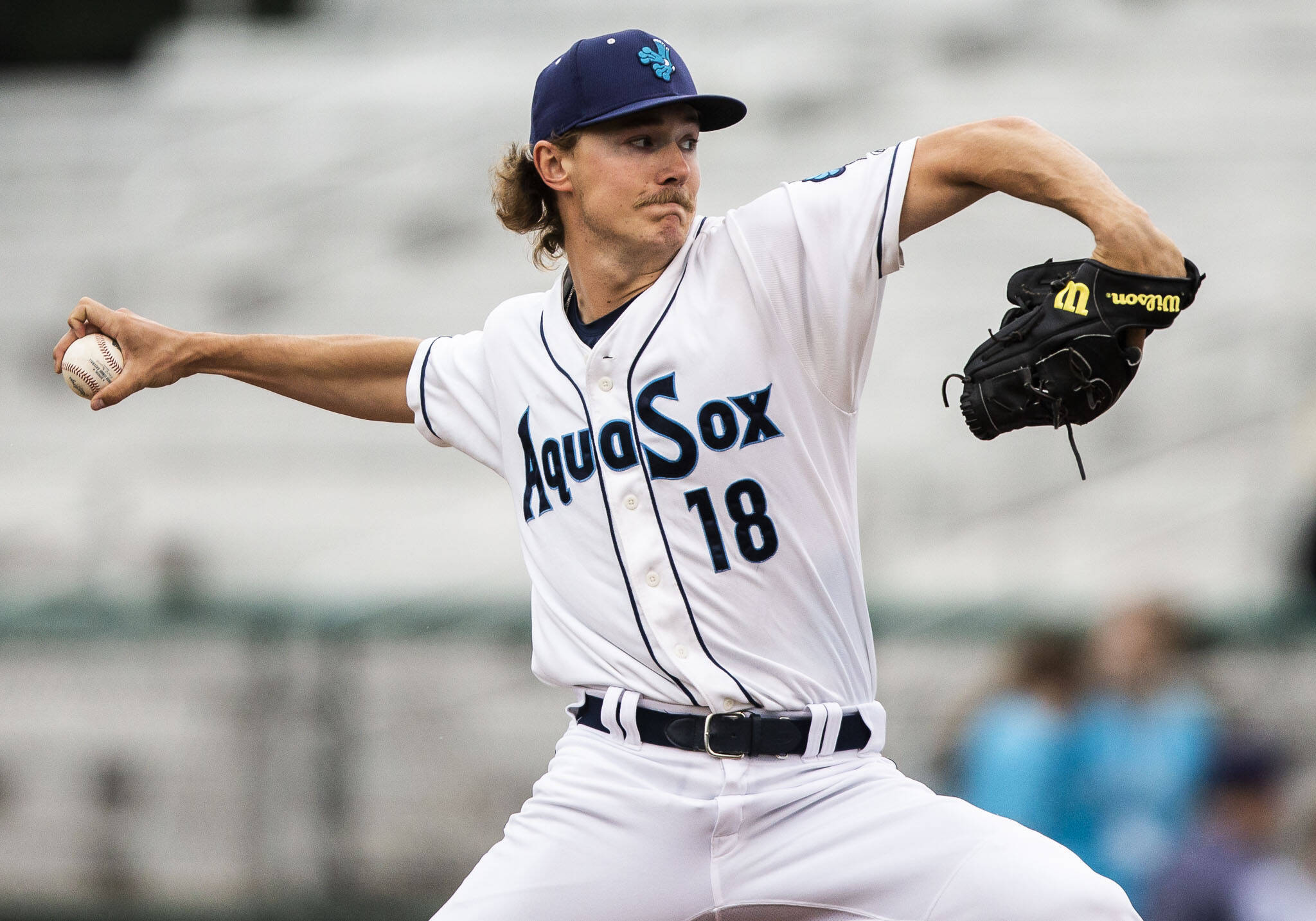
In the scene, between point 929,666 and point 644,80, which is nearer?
Answer: point 644,80

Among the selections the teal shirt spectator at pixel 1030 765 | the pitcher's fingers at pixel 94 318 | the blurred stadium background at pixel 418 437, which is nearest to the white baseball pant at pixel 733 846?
the pitcher's fingers at pixel 94 318

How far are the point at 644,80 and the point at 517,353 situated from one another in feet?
2.20

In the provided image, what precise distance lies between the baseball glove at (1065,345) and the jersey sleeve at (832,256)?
0.26m

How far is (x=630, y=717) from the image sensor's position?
10.6 ft

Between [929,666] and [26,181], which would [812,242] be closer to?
[929,666]

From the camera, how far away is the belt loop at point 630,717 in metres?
3.23

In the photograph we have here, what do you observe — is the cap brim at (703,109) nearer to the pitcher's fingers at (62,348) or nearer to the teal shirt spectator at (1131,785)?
the pitcher's fingers at (62,348)

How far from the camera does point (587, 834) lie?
317 cm

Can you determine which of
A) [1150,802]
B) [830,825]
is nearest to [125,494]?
[1150,802]

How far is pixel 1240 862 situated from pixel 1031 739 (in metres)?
0.91

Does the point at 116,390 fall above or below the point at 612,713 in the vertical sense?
above

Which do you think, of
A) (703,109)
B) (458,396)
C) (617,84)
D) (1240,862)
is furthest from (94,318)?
(1240,862)

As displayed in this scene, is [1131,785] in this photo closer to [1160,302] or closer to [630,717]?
[630,717]

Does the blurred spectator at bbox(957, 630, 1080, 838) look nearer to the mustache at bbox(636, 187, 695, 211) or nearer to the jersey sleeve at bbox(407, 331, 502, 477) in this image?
the jersey sleeve at bbox(407, 331, 502, 477)
